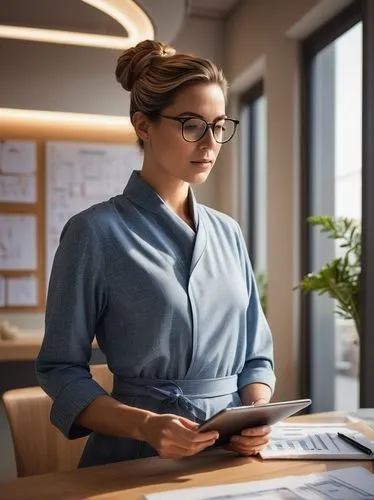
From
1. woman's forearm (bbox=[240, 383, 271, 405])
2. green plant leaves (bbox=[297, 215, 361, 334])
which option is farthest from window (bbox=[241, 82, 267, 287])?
woman's forearm (bbox=[240, 383, 271, 405])

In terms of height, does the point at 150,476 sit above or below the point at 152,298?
below

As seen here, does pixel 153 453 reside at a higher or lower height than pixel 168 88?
lower

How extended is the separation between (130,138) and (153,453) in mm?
3036

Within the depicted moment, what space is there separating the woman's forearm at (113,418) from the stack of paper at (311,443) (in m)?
0.27

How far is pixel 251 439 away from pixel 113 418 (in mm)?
268

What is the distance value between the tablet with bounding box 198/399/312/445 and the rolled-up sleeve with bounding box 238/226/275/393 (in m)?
0.20

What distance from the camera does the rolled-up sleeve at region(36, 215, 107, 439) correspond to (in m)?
1.21

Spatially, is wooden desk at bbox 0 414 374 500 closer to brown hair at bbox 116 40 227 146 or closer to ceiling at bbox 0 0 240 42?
brown hair at bbox 116 40 227 146

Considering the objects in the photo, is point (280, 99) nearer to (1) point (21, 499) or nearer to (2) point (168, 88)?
(2) point (168, 88)

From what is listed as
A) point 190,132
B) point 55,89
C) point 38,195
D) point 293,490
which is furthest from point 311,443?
point 55,89

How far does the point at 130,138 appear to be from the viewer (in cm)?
407

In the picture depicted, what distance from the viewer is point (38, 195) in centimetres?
386

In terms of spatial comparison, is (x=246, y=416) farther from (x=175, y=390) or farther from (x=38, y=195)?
(x=38, y=195)

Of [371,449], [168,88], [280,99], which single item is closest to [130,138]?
[280,99]
